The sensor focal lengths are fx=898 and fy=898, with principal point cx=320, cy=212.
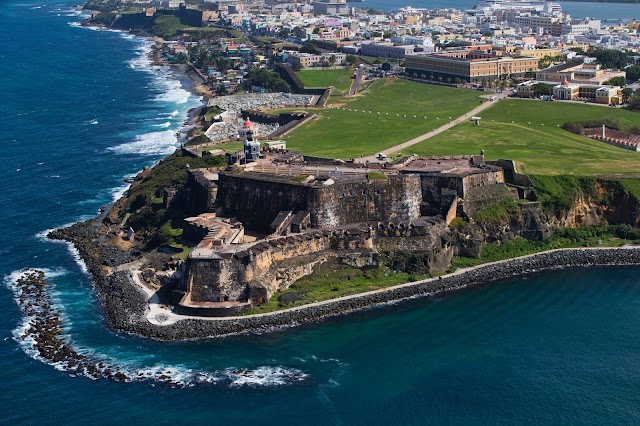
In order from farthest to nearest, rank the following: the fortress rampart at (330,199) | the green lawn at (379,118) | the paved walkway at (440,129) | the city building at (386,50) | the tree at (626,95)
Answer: the city building at (386,50) → the tree at (626,95) → the green lawn at (379,118) → the paved walkway at (440,129) → the fortress rampart at (330,199)

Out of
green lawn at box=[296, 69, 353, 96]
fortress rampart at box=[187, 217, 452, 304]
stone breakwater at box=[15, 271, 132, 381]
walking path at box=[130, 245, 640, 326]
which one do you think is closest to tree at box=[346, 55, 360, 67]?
green lawn at box=[296, 69, 353, 96]

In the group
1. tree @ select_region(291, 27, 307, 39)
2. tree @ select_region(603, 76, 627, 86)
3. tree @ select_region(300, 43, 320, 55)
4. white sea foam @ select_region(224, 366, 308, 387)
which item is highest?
tree @ select_region(291, 27, 307, 39)

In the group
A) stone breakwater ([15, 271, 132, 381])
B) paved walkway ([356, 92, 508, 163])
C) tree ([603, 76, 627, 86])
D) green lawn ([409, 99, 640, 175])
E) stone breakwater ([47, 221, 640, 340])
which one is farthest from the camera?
tree ([603, 76, 627, 86])

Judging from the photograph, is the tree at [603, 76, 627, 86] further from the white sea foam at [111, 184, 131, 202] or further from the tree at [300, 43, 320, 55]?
the white sea foam at [111, 184, 131, 202]

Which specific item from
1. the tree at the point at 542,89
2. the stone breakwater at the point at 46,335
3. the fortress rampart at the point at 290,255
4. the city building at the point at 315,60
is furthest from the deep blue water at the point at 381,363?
the city building at the point at 315,60

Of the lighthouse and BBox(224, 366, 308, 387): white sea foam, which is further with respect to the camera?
the lighthouse

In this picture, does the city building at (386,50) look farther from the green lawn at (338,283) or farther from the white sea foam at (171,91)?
the green lawn at (338,283)
